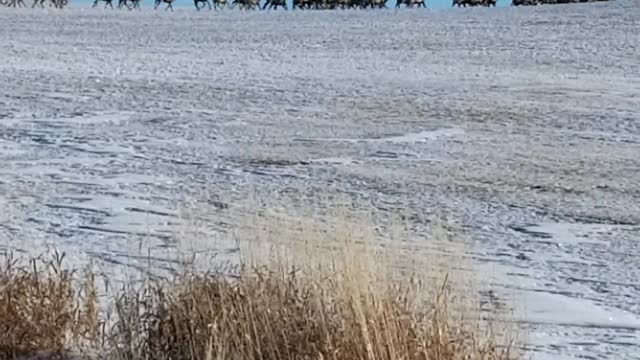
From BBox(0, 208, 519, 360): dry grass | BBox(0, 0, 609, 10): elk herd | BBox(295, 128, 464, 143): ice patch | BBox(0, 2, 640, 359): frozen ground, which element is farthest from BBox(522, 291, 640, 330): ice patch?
BBox(0, 0, 609, 10): elk herd

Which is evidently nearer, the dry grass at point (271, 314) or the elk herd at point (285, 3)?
the dry grass at point (271, 314)

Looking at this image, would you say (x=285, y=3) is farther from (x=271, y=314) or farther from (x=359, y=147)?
(x=271, y=314)

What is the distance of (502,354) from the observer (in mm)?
5281

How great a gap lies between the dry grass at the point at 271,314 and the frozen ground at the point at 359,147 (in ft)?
4.03

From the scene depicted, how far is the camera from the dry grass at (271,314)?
507 cm

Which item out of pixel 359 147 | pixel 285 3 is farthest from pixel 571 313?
pixel 285 3

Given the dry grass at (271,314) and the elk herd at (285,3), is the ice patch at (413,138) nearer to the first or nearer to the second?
the dry grass at (271,314)

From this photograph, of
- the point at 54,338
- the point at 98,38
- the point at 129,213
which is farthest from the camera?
the point at 98,38

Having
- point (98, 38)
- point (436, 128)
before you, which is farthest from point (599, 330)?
point (98, 38)

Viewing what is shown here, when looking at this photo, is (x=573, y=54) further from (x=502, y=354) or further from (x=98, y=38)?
(x=502, y=354)

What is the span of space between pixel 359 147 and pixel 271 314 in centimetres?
799

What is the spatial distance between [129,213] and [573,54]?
14569 mm

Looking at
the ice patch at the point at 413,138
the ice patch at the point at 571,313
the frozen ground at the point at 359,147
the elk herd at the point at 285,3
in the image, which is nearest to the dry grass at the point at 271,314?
the ice patch at the point at 571,313

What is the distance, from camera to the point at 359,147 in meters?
13.2
